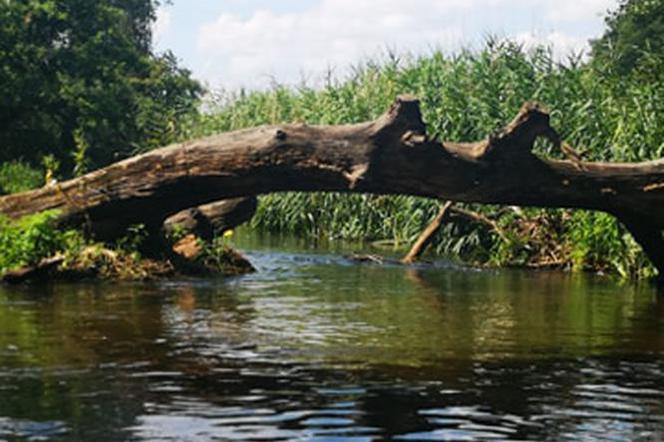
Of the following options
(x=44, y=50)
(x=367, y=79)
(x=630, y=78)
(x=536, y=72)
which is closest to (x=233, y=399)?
(x=536, y=72)

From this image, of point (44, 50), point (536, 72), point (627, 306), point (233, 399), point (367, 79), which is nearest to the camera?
point (233, 399)

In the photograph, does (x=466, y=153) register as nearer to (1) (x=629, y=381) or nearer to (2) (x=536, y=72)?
(1) (x=629, y=381)

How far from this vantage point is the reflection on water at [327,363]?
748 cm

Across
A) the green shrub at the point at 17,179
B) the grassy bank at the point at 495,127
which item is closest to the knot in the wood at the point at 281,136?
the grassy bank at the point at 495,127

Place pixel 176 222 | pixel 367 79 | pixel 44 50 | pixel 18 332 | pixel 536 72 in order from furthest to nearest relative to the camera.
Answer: pixel 44 50, pixel 367 79, pixel 536 72, pixel 176 222, pixel 18 332

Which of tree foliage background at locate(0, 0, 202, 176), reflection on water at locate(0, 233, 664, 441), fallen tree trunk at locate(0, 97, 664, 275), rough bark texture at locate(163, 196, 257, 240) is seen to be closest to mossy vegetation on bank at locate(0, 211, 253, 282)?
fallen tree trunk at locate(0, 97, 664, 275)

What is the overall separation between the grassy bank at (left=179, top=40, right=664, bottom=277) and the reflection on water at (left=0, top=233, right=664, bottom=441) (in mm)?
3758

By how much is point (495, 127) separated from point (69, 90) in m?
14.0

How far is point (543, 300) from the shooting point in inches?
595

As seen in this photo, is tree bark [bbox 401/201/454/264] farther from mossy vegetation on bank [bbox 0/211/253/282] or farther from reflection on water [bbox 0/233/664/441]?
reflection on water [bbox 0/233/664/441]

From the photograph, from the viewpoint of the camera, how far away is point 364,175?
1466 cm

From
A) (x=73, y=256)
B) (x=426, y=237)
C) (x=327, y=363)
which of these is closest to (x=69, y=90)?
(x=426, y=237)

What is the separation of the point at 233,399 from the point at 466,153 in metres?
7.31

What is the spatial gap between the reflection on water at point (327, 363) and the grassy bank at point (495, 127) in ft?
12.3
